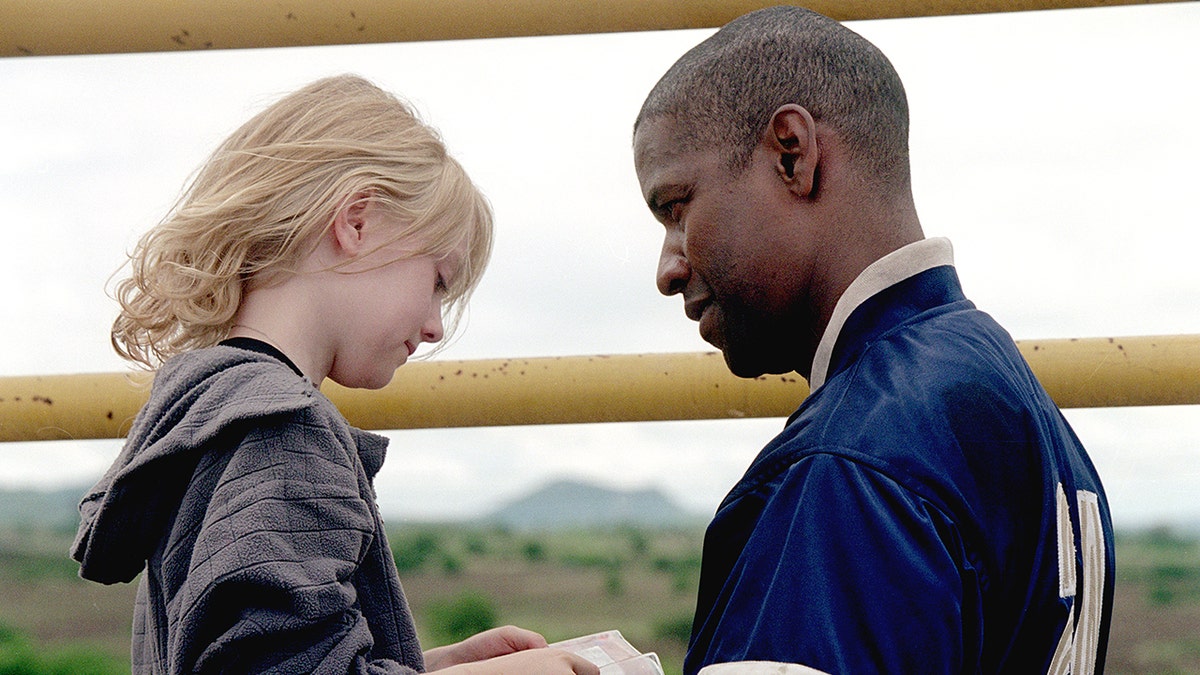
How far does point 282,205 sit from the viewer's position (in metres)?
1.42

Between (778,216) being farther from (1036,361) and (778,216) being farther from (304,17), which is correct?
(304,17)

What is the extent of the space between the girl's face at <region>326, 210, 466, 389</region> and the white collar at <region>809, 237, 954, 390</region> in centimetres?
53

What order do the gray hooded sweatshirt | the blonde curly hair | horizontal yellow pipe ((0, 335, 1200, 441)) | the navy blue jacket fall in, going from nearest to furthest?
the navy blue jacket, the gray hooded sweatshirt, the blonde curly hair, horizontal yellow pipe ((0, 335, 1200, 441))

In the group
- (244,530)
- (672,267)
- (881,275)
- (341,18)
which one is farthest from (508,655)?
(341,18)

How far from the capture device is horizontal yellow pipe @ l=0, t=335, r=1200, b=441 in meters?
1.53

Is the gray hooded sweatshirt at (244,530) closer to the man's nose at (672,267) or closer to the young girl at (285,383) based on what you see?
the young girl at (285,383)

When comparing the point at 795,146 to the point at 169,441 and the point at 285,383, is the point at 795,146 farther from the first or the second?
the point at 169,441

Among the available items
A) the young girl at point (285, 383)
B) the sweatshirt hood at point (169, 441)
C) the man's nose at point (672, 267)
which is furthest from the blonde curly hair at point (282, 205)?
the man's nose at point (672, 267)

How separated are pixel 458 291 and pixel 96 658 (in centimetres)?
193

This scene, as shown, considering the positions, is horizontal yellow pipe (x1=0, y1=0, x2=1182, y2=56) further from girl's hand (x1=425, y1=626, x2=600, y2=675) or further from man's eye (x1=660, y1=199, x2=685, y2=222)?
girl's hand (x1=425, y1=626, x2=600, y2=675)

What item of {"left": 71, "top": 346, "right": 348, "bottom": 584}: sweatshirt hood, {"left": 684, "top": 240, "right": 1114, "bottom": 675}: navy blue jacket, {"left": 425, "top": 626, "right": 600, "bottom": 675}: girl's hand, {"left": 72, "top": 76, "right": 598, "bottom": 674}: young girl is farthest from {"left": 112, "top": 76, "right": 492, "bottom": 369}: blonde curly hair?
{"left": 684, "top": 240, "right": 1114, "bottom": 675}: navy blue jacket

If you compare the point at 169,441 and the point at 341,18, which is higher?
the point at 341,18

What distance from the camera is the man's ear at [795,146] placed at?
3.85ft

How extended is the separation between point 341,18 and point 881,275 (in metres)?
0.76
